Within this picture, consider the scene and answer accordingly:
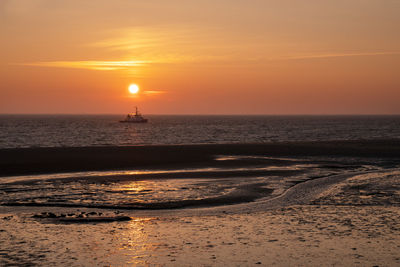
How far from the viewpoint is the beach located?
1142 centimetres

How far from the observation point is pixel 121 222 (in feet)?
49.7

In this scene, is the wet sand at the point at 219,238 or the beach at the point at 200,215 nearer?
the wet sand at the point at 219,238

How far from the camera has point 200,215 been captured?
645 inches

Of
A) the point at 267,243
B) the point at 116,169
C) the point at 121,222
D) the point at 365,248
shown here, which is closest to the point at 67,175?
the point at 116,169

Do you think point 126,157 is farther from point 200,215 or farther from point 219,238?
point 219,238

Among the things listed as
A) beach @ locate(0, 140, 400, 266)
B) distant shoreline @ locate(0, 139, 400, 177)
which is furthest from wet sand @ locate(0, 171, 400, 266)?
distant shoreline @ locate(0, 139, 400, 177)

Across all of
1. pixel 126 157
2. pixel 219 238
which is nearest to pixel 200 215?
pixel 219 238

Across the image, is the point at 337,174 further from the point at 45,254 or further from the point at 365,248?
the point at 45,254

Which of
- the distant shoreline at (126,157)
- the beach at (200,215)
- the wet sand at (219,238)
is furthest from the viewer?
the distant shoreline at (126,157)

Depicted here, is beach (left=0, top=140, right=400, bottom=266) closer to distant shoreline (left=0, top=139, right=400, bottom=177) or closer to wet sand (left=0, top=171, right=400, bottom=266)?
wet sand (left=0, top=171, right=400, bottom=266)

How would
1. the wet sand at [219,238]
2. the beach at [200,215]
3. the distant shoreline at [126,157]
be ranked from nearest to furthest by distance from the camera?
the wet sand at [219,238]
the beach at [200,215]
the distant shoreline at [126,157]

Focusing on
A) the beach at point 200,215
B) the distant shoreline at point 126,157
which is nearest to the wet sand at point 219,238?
the beach at point 200,215

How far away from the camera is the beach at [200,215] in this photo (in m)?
11.4

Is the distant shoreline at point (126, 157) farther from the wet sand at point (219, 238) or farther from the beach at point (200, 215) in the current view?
the wet sand at point (219, 238)
